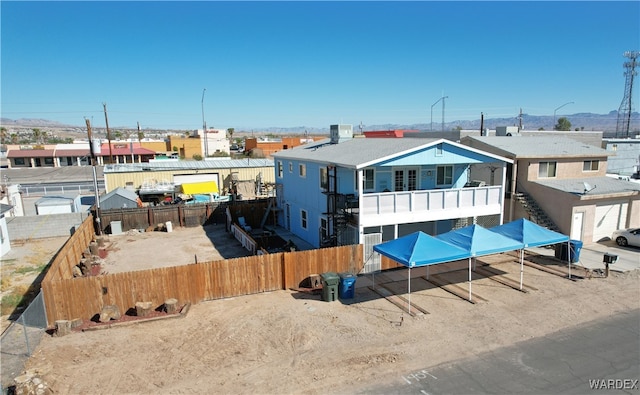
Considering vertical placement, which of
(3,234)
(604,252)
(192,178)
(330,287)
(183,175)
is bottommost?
(604,252)

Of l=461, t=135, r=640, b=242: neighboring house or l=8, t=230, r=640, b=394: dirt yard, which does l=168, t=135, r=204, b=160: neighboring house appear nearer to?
l=461, t=135, r=640, b=242: neighboring house

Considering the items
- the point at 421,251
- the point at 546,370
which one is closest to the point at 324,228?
the point at 421,251

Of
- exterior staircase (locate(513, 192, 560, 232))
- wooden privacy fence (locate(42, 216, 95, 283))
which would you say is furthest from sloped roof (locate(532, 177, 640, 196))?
wooden privacy fence (locate(42, 216, 95, 283))

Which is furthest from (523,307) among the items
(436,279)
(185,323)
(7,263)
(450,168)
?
(7,263)

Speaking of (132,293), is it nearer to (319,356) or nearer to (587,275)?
(319,356)

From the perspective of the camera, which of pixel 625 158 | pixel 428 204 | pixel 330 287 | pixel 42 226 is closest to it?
pixel 330 287

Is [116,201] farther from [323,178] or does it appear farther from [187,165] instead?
[323,178]

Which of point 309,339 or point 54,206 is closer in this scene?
point 309,339
